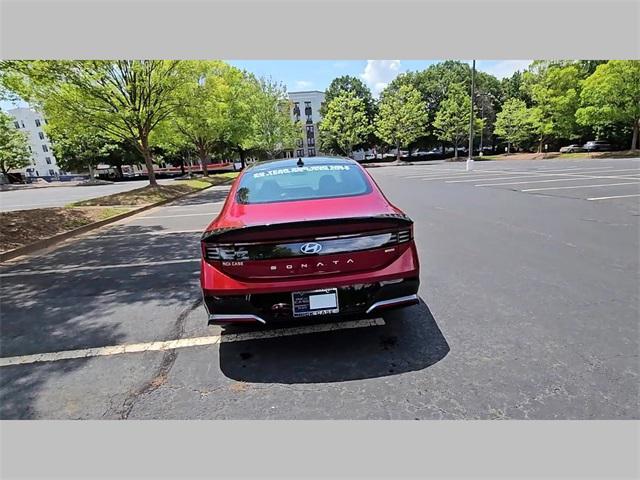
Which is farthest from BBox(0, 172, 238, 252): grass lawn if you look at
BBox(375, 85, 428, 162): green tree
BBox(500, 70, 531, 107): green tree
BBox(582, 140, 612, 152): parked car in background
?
BBox(500, 70, 531, 107): green tree

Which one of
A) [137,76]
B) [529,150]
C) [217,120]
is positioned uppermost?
[137,76]

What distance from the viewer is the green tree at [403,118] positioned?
157 ft

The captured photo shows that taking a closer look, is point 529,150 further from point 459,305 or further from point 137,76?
point 459,305

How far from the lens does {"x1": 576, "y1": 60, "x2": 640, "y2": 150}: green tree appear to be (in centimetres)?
2891

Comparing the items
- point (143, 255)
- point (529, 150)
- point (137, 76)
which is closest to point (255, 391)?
point (143, 255)

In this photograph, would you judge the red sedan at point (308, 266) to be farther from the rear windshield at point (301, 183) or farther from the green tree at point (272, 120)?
the green tree at point (272, 120)

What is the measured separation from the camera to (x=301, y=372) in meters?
2.86

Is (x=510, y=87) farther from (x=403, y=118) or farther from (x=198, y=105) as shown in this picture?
(x=198, y=105)

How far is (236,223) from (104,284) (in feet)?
11.0

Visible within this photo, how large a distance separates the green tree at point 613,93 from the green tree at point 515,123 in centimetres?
1210

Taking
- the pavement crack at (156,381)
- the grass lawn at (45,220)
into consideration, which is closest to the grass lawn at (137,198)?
the grass lawn at (45,220)

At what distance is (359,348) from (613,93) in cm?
3718

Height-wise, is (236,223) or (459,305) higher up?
(236,223)

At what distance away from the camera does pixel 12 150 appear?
42.6 metres
